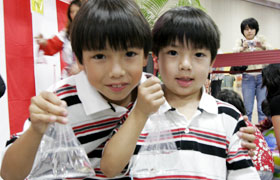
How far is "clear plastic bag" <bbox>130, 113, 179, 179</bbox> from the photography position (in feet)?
2.67

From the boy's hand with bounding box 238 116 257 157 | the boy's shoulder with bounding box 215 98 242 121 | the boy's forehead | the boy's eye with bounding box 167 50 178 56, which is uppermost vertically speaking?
the boy's forehead

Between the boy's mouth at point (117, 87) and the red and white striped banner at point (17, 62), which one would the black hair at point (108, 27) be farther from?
the red and white striped banner at point (17, 62)

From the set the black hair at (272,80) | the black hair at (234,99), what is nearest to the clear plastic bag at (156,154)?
the black hair at (234,99)

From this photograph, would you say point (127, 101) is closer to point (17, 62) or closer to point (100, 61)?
point (100, 61)

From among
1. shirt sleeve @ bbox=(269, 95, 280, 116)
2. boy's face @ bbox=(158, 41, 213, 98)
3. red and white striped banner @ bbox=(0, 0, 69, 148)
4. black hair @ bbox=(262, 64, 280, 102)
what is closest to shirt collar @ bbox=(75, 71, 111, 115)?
boy's face @ bbox=(158, 41, 213, 98)

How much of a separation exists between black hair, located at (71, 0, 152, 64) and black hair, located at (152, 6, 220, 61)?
0.59 feet

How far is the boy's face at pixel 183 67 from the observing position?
3.01 feet

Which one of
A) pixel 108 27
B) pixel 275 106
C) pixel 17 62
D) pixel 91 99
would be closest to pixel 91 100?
pixel 91 99

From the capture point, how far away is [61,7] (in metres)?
3.28

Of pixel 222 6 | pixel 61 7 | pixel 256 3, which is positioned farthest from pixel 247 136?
pixel 256 3

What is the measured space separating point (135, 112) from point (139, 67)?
0.12 metres

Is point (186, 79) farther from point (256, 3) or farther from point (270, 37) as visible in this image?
point (270, 37)

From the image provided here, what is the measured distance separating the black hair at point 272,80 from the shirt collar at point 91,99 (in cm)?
156

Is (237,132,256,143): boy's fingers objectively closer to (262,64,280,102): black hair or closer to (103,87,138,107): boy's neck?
(103,87,138,107): boy's neck
